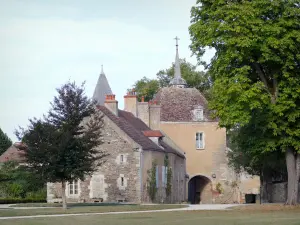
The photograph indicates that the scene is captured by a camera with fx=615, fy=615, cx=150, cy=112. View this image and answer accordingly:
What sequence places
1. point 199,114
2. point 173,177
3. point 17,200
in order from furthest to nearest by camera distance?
point 199,114 < point 173,177 < point 17,200

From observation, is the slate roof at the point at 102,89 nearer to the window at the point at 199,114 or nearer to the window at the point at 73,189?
the window at the point at 199,114

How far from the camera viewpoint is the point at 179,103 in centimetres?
5428

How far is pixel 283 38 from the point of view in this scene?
29062 mm

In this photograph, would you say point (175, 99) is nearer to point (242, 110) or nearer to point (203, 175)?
point (203, 175)

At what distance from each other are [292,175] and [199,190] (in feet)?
79.6

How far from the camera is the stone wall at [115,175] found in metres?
40.8

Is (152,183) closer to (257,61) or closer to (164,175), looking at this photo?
(164,175)

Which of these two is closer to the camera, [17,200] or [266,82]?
[266,82]

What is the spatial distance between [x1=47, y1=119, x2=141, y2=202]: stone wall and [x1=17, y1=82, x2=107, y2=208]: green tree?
417 inches

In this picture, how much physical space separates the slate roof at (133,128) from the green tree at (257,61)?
35.8 feet

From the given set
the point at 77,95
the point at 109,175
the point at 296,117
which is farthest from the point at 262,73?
the point at 109,175

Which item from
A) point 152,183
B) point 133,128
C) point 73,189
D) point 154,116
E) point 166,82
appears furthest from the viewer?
point 166,82

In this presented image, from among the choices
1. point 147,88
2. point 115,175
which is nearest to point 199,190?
point 115,175

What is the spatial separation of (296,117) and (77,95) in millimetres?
11110
